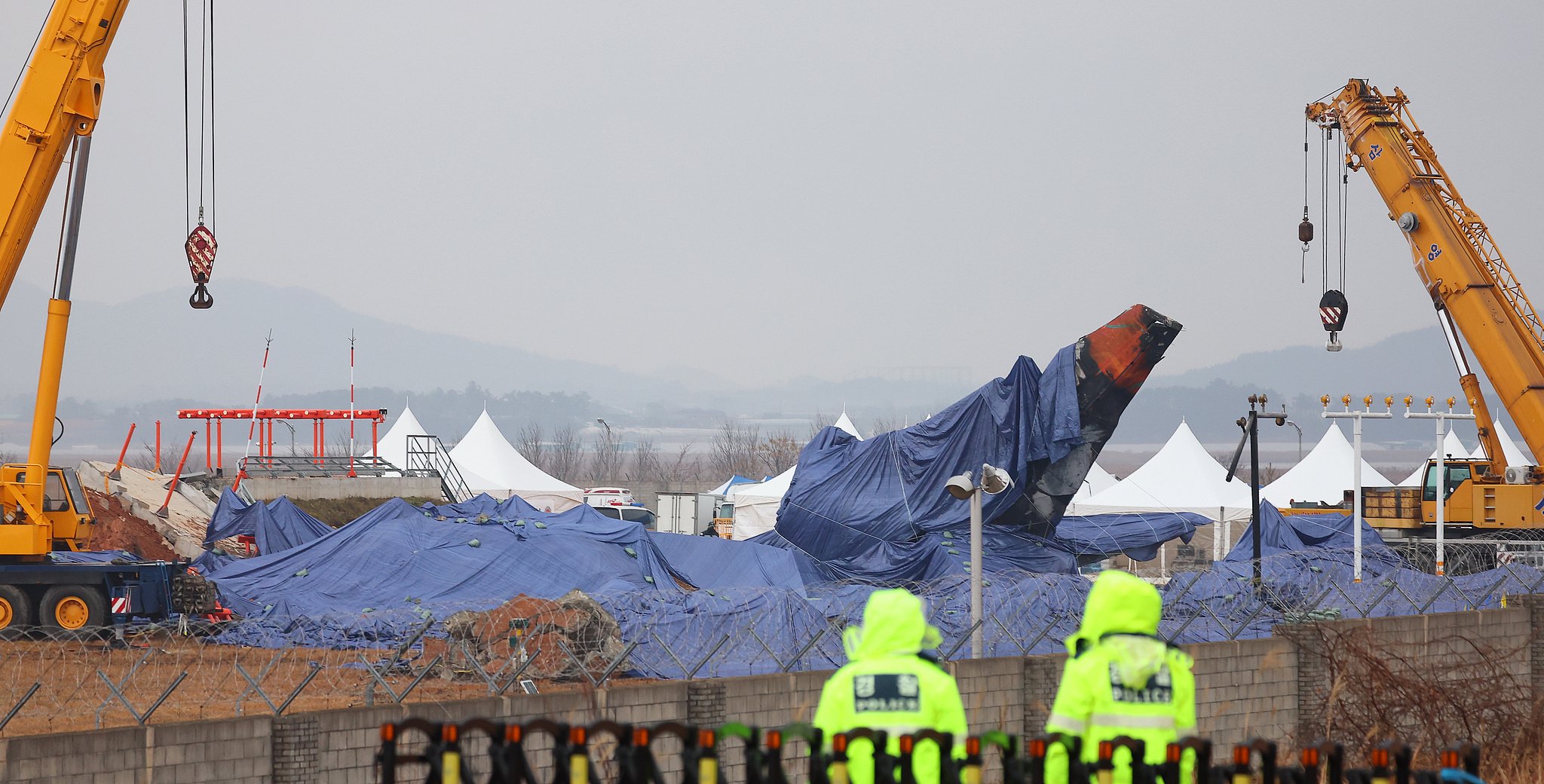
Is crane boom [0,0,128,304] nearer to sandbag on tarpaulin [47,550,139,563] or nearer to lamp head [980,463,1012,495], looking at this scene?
sandbag on tarpaulin [47,550,139,563]

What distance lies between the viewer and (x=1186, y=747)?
626 centimetres

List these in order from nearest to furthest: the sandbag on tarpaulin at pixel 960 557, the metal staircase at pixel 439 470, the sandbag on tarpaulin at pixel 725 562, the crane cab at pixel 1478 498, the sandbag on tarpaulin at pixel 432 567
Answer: the sandbag on tarpaulin at pixel 432 567, the sandbag on tarpaulin at pixel 725 562, the sandbag on tarpaulin at pixel 960 557, the crane cab at pixel 1478 498, the metal staircase at pixel 439 470

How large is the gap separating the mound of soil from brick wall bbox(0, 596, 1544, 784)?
789 inches

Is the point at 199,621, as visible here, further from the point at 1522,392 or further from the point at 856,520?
the point at 1522,392

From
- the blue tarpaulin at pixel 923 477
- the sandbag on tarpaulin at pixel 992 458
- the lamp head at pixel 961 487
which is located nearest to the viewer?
the lamp head at pixel 961 487

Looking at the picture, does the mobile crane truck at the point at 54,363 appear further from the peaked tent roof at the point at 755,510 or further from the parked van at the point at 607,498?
the parked van at the point at 607,498

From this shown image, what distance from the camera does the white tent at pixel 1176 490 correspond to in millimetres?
44781

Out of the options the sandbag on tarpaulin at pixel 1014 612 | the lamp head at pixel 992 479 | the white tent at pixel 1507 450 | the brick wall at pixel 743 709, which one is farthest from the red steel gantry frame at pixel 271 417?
the white tent at pixel 1507 450

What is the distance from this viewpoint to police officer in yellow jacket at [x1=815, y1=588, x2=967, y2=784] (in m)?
6.02

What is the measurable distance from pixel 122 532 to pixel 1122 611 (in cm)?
2856

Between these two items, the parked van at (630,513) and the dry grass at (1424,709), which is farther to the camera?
the parked van at (630,513)

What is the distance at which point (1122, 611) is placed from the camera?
622 centimetres

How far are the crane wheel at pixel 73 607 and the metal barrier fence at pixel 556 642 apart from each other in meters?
0.46

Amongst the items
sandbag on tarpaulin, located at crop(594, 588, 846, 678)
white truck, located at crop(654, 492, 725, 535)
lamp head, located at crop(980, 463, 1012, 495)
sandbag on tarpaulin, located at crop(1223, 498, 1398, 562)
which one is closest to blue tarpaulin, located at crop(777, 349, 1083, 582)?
sandbag on tarpaulin, located at crop(1223, 498, 1398, 562)
